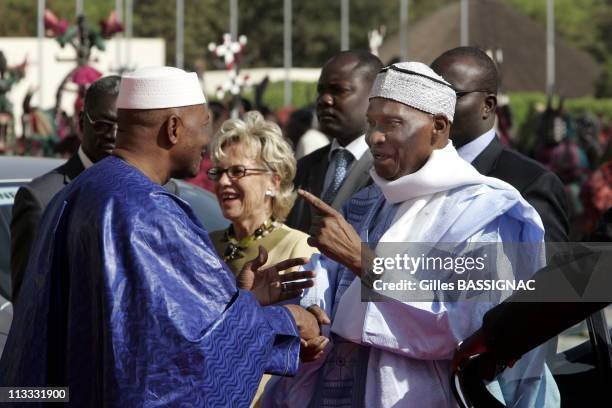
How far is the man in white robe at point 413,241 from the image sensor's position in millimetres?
3787

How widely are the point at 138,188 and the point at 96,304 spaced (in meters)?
0.35

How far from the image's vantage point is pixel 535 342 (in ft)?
10.4

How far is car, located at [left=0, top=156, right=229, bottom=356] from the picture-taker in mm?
5277

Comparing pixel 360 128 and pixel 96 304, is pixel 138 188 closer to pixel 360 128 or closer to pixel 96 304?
pixel 96 304

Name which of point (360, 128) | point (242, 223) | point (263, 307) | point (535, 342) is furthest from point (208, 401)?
point (360, 128)

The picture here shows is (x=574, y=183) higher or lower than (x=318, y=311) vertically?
lower

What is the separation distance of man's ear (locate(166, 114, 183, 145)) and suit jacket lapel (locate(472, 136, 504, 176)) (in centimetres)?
149

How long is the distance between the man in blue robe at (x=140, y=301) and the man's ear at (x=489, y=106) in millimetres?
1555

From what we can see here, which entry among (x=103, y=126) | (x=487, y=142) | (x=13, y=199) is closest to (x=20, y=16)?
(x=13, y=199)

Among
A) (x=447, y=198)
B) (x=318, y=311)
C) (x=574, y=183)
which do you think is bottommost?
(x=574, y=183)

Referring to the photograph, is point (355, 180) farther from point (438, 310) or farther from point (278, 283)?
point (438, 310)

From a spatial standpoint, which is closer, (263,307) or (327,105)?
(263,307)

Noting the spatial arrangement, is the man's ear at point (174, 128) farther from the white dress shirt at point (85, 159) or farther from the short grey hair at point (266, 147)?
the white dress shirt at point (85, 159)

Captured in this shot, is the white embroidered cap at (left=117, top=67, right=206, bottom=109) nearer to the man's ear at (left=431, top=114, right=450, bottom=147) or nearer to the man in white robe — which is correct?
the man in white robe
